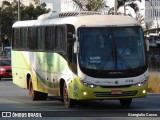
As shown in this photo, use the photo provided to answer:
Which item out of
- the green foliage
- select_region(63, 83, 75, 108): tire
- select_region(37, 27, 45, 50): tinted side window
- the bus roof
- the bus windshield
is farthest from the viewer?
the green foliage

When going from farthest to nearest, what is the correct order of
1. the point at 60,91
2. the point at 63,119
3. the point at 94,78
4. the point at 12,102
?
1. the point at 12,102
2. the point at 60,91
3. the point at 94,78
4. the point at 63,119

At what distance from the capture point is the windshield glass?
19328 mm

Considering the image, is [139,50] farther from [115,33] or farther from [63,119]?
[63,119]

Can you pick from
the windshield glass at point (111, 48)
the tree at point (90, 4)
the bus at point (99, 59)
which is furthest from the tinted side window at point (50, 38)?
the tree at point (90, 4)

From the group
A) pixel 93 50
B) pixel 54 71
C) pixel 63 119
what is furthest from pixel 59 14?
pixel 63 119

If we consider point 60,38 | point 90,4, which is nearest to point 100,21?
point 60,38

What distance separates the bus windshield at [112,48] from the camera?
19.3 meters

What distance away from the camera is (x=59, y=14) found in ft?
76.0

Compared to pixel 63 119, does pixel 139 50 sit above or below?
above

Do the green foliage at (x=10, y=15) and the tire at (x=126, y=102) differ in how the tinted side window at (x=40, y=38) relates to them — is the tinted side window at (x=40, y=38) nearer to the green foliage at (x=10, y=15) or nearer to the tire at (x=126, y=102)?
the tire at (x=126, y=102)

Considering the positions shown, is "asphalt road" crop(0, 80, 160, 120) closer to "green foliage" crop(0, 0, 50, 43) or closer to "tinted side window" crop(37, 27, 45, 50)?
"tinted side window" crop(37, 27, 45, 50)

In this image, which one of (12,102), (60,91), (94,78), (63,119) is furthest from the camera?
(12,102)

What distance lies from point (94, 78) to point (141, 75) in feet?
5.16

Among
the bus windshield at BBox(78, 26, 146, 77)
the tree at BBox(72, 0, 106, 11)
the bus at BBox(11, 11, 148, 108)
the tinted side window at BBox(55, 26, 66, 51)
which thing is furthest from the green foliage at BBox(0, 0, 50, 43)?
the bus windshield at BBox(78, 26, 146, 77)
